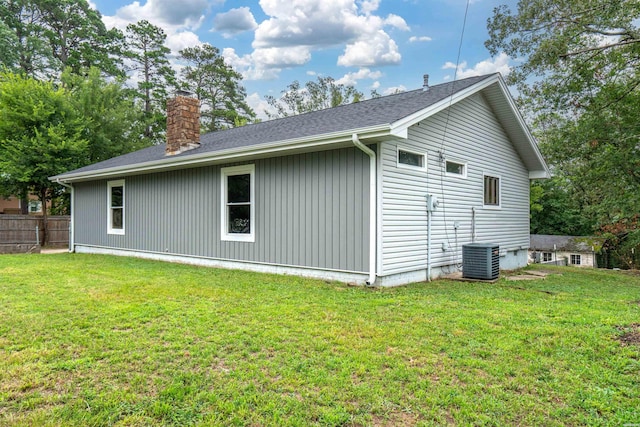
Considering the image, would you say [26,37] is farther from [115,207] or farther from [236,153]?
[236,153]

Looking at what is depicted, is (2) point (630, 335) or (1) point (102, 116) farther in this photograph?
(1) point (102, 116)

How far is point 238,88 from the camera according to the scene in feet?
85.8

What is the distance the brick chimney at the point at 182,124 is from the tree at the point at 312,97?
65.9 ft

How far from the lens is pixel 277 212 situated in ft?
22.8

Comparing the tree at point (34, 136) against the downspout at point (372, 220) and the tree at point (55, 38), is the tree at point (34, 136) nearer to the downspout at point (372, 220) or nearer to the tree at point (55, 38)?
the tree at point (55, 38)

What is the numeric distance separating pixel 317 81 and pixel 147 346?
29.1 meters

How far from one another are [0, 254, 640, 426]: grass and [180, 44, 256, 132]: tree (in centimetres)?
2117

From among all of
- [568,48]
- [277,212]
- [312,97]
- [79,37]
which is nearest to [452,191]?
[277,212]

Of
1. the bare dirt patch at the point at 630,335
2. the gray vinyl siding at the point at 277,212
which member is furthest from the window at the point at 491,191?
the bare dirt patch at the point at 630,335

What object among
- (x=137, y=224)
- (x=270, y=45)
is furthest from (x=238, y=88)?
(x=137, y=224)

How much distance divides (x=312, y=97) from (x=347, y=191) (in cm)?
2534

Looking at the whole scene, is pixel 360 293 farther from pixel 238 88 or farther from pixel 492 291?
pixel 238 88

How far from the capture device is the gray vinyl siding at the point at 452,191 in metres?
6.07

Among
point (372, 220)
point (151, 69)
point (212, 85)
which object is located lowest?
point (372, 220)
